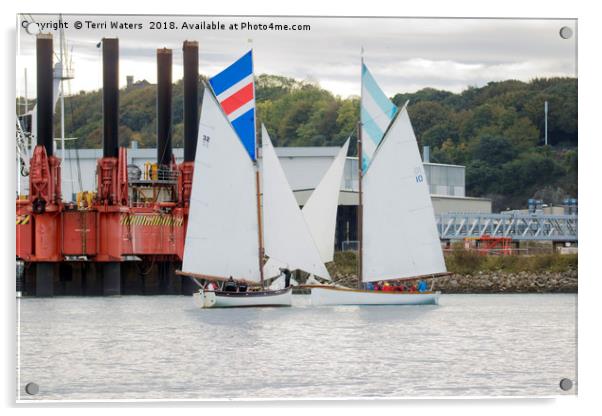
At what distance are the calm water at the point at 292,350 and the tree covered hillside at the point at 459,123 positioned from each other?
9.77 feet

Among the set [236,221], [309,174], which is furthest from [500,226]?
[236,221]

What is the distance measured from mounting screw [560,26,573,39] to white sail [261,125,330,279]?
50.7 feet

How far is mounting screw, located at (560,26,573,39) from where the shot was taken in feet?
66.9

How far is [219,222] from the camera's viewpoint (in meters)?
34.4

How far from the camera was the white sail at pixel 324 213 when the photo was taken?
36.7 m

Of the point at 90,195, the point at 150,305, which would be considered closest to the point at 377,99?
the point at 150,305

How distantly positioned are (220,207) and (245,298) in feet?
11.5

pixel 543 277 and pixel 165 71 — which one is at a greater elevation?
pixel 165 71

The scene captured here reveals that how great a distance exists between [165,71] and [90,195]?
12.1 metres

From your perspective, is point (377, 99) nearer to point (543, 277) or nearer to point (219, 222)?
point (219, 222)

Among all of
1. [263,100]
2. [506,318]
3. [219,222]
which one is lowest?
[506,318]

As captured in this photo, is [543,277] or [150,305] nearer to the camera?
[150,305]
